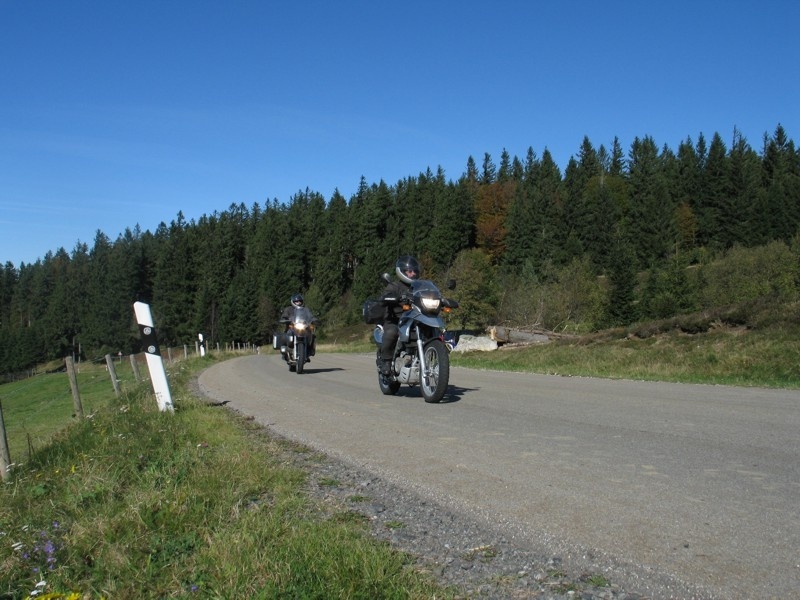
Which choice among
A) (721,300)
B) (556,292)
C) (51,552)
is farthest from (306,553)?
(721,300)

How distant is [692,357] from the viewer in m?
16.3

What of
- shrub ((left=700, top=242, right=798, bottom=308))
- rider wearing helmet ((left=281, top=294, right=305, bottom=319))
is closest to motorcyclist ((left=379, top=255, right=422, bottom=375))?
rider wearing helmet ((left=281, top=294, right=305, bottom=319))

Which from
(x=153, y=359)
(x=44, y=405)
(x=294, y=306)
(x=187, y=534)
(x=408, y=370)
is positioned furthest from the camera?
(x=44, y=405)

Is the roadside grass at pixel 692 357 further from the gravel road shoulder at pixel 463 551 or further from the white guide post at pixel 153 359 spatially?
the gravel road shoulder at pixel 463 551

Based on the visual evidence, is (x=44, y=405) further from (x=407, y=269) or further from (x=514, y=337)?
(x=407, y=269)

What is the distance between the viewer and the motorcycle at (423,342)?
9.16m

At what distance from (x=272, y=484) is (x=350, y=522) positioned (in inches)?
42.6

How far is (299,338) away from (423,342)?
8624 mm

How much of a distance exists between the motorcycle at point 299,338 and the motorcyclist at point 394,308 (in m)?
7.47

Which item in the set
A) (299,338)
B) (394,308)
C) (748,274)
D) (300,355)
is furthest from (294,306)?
(748,274)

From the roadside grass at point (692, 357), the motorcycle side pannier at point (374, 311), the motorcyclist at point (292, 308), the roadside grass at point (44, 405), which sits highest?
the motorcyclist at point (292, 308)

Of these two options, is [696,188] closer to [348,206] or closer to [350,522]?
[348,206]

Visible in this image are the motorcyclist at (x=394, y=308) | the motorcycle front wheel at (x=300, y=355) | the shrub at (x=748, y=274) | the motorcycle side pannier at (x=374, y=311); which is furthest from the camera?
the shrub at (x=748, y=274)

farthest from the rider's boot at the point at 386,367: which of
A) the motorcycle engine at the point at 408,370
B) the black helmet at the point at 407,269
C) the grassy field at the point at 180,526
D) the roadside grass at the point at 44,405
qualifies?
the roadside grass at the point at 44,405
